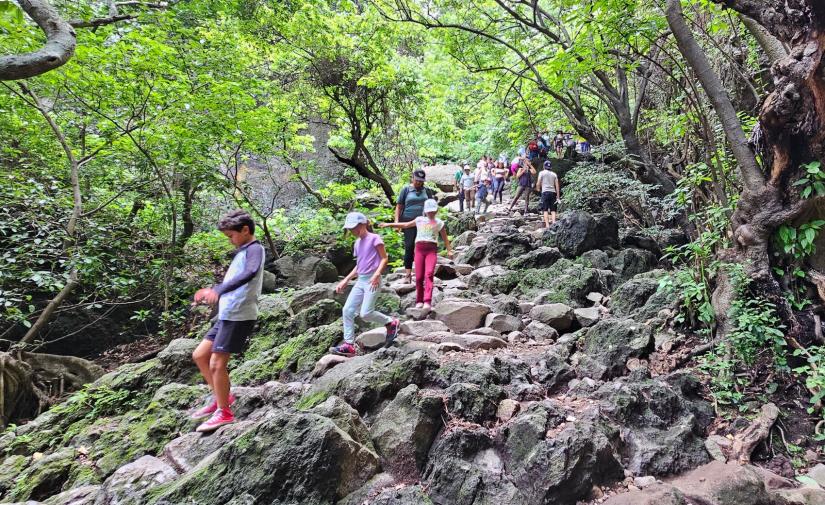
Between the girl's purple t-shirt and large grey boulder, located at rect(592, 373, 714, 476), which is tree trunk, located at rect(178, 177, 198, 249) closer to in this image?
the girl's purple t-shirt

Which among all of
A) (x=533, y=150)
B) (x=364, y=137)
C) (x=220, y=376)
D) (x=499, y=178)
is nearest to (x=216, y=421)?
(x=220, y=376)

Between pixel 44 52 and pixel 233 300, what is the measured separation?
83.4 inches

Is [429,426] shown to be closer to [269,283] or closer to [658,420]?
[658,420]

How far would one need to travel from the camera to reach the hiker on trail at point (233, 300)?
3.58 m

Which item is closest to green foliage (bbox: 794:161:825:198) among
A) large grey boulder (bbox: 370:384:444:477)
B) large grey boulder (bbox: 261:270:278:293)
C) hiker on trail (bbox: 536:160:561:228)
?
large grey boulder (bbox: 370:384:444:477)

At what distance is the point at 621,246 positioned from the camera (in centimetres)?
1033

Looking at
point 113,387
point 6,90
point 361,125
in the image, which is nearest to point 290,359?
point 113,387

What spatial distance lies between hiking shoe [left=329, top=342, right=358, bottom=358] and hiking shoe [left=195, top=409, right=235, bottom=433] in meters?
1.59

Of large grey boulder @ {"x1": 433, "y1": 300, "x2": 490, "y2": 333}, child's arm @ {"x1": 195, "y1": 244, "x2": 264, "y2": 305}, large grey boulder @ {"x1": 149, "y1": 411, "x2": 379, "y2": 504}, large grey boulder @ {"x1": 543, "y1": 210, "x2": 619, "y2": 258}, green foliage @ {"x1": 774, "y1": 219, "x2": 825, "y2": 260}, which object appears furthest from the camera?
large grey boulder @ {"x1": 543, "y1": 210, "x2": 619, "y2": 258}

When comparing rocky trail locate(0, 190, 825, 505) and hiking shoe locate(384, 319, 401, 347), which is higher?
hiking shoe locate(384, 319, 401, 347)

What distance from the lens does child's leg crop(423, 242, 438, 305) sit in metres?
6.36

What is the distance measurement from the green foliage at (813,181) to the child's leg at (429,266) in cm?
414

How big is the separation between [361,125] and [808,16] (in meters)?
10.6

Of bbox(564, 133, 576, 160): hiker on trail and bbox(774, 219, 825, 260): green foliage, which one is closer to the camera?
bbox(774, 219, 825, 260): green foliage
